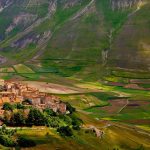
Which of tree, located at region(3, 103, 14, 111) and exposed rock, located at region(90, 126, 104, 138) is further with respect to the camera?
exposed rock, located at region(90, 126, 104, 138)

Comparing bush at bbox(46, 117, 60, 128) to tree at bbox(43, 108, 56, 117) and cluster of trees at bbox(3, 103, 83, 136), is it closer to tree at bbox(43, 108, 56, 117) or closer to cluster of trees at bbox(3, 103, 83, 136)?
cluster of trees at bbox(3, 103, 83, 136)

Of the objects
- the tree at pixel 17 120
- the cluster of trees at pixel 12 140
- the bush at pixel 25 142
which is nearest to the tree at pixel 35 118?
the tree at pixel 17 120

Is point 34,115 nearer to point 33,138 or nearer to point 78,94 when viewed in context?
point 33,138

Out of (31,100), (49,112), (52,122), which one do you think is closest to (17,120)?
(52,122)

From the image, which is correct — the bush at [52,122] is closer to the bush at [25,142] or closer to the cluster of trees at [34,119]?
the cluster of trees at [34,119]

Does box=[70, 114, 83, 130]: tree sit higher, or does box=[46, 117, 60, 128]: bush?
box=[46, 117, 60, 128]: bush

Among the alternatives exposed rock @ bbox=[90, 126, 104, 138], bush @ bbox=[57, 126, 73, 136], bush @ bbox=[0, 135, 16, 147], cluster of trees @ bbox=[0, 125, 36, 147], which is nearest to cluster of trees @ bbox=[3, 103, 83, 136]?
bush @ bbox=[57, 126, 73, 136]

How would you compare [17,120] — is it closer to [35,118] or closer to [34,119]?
[34,119]
